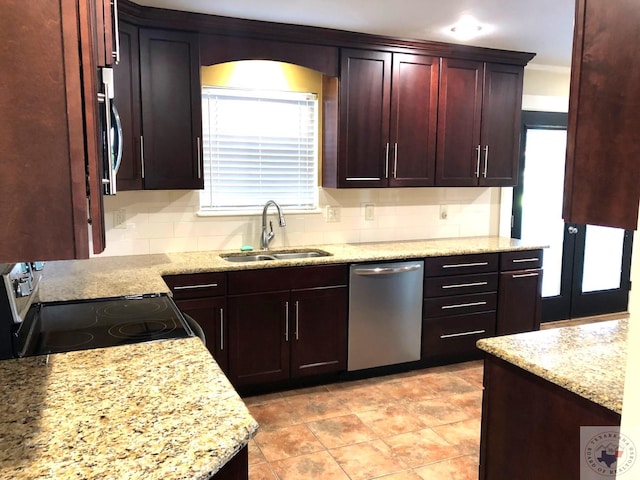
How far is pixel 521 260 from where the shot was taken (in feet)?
13.0

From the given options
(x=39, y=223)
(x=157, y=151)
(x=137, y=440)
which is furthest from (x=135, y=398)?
(x=157, y=151)

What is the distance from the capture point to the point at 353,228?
4016 mm

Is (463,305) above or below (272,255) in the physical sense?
below

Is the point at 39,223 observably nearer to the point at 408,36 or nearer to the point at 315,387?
the point at 315,387

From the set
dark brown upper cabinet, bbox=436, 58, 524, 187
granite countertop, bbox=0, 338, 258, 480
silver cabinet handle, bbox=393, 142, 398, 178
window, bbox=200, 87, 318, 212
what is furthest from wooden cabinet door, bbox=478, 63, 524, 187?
granite countertop, bbox=0, 338, 258, 480

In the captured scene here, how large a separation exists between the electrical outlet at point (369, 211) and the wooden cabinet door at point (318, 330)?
0.88 m

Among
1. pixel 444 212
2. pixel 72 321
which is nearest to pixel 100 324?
pixel 72 321

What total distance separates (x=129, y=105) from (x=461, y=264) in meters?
2.50

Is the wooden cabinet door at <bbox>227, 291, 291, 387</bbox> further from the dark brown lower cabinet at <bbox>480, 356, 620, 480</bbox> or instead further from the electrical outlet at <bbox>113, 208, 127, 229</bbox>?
the dark brown lower cabinet at <bbox>480, 356, 620, 480</bbox>

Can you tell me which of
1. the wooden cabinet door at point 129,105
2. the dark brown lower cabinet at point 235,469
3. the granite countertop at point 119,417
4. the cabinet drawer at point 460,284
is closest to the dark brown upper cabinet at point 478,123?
the cabinet drawer at point 460,284

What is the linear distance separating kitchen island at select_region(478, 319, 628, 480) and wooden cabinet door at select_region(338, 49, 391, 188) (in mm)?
2033

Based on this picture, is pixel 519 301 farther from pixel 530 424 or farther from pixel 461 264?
pixel 530 424

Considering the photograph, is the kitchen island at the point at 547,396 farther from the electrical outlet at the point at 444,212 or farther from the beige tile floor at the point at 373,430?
the electrical outlet at the point at 444,212

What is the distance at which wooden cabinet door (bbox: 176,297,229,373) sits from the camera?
302 cm
